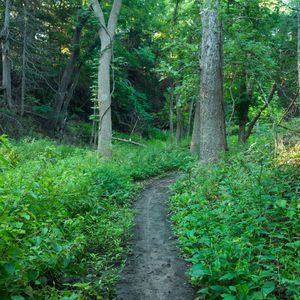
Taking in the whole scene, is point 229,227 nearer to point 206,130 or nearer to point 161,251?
point 161,251

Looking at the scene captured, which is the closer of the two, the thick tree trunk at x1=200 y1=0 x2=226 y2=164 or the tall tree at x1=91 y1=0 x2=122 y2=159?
the thick tree trunk at x1=200 y1=0 x2=226 y2=164

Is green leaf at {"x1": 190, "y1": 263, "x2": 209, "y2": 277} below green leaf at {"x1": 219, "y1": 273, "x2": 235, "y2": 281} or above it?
below

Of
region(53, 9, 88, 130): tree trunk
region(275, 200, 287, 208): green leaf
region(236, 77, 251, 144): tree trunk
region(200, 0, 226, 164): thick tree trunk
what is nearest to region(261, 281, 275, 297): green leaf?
region(275, 200, 287, 208): green leaf

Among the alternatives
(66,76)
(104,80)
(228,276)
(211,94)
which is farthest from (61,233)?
(66,76)

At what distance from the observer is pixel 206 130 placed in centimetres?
1039

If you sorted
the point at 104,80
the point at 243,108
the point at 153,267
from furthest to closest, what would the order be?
the point at 243,108
the point at 104,80
the point at 153,267

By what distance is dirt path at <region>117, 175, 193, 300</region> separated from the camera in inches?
176

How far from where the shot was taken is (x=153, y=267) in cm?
522

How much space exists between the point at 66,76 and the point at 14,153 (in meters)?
10.8

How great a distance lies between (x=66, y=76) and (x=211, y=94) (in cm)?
1365

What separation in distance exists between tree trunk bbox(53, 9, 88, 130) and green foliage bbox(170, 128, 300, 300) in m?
15.0

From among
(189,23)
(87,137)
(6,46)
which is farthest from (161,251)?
Result: (87,137)

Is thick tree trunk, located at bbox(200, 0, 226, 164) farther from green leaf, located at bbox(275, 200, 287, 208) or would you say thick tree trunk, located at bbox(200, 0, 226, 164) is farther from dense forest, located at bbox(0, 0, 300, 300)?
green leaf, located at bbox(275, 200, 287, 208)

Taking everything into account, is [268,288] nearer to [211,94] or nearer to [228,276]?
[228,276]
